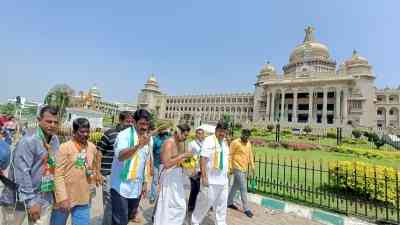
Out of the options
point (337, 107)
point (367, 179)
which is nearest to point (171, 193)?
point (367, 179)

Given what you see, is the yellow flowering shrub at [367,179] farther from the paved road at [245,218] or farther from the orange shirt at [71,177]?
the orange shirt at [71,177]

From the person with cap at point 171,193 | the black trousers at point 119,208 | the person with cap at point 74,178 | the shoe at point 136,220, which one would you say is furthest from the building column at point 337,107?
the person with cap at point 74,178

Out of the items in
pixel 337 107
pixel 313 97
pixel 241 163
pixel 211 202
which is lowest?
pixel 211 202

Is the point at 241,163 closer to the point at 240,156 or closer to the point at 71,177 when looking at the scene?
the point at 240,156

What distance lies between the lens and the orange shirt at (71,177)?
273 centimetres

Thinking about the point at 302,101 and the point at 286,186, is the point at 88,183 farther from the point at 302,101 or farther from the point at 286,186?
the point at 302,101

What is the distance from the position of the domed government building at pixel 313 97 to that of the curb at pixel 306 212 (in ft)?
113

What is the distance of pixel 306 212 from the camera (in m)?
5.61

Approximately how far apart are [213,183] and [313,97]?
5672 centimetres

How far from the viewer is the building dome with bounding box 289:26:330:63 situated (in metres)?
65.4

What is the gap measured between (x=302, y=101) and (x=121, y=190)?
6006 centimetres

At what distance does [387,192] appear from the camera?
225 inches

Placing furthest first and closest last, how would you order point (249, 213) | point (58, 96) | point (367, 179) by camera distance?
point (58, 96) < point (367, 179) < point (249, 213)

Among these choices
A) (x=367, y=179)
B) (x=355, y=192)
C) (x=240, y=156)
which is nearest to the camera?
(x=240, y=156)
